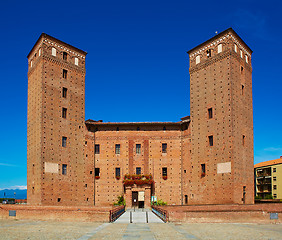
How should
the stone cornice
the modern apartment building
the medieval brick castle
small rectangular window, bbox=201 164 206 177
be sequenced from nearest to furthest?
the medieval brick castle → the stone cornice → small rectangular window, bbox=201 164 206 177 → the modern apartment building

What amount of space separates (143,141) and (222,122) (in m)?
10.1

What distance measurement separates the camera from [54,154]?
35.1 m

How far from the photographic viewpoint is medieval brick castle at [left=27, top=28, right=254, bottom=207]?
34188 millimetres

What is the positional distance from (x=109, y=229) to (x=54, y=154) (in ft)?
54.7

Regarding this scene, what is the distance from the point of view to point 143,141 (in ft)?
132

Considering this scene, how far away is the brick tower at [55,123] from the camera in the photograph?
34.4 meters

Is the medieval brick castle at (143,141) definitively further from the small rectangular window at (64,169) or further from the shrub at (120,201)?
the shrub at (120,201)

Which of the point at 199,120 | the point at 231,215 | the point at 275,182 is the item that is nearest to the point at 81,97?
the point at 199,120

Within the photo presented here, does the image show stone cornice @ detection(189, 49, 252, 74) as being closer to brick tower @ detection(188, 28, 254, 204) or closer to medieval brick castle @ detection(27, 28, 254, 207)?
brick tower @ detection(188, 28, 254, 204)

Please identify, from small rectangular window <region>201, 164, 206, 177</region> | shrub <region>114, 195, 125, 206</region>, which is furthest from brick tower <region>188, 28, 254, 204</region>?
shrub <region>114, 195, 125, 206</region>

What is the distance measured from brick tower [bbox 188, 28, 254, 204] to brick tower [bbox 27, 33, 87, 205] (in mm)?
12664

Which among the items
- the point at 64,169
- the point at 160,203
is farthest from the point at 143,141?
the point at 64,169

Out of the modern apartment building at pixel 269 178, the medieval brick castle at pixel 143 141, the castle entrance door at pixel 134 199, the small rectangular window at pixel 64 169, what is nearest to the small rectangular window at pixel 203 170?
the medieval brick castle at pixel 143 141

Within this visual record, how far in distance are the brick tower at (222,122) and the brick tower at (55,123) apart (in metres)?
12.7
